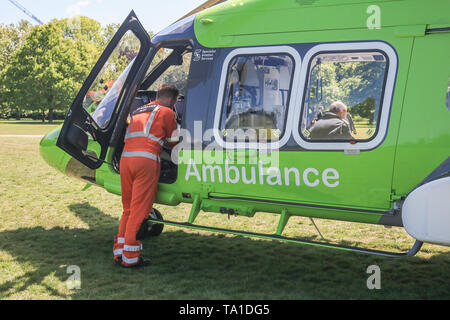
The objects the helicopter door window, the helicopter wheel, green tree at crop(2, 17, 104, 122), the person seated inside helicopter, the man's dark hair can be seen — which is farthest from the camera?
green tree at crop(2, 17, 104, 122)

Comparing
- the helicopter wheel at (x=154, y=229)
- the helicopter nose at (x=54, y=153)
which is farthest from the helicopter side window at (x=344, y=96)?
the helicopter nose at (x=54, y=153)

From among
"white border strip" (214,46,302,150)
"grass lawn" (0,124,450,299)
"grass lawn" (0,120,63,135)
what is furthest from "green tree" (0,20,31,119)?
"white border strip" (214,46,302,150)

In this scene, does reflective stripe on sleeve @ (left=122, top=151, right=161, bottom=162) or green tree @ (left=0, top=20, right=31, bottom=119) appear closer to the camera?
reflective stripe on sleeve @ (left=122, top=151, right=161, bottom=162)

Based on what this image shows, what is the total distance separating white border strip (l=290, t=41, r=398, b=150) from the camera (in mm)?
3896

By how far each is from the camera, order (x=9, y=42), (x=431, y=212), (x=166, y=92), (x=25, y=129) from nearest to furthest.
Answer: (x=431, y=212), (x=166, y=92), (x=25, y=129), (x=9, y=42)

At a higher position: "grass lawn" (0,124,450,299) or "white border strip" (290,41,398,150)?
"white border strip" (290,41,398,150)

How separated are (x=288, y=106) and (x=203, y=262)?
7.11 feet

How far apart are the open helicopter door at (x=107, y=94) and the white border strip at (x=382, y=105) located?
1922mm

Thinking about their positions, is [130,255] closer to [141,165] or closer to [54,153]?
[141,165]

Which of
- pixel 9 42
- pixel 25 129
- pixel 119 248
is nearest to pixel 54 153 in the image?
pixel 119 248

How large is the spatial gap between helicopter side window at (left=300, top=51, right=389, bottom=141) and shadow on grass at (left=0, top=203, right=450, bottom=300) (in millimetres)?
1575

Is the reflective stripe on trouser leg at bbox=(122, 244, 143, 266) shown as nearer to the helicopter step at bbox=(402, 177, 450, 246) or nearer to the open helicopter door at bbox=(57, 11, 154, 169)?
the open helicopter door at bbox=(57, 11, 154, 169)

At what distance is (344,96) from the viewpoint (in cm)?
419

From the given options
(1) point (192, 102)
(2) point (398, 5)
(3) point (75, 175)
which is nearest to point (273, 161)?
(1) point (192, 102)
